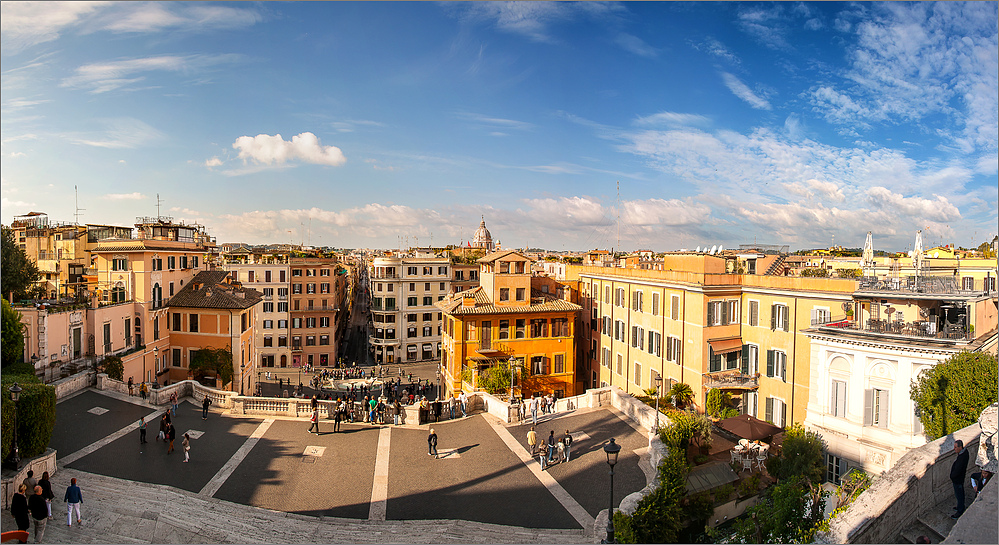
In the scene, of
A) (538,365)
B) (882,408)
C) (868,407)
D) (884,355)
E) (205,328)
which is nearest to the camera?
(884,355)

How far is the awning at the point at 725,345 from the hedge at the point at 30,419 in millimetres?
32010

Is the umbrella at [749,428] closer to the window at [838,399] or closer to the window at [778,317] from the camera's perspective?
the window at [838,399]

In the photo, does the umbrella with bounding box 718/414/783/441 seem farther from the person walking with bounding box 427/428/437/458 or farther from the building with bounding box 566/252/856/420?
the person walking with bounding box 427/428/437/458

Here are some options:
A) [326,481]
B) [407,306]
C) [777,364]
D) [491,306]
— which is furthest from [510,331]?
[407,306]

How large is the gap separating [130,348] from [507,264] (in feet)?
88.1

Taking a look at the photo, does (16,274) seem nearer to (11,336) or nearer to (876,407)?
(11,336)

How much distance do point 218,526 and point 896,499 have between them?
1722cm

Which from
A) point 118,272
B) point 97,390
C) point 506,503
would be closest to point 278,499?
point 506,503

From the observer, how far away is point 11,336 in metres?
23.5

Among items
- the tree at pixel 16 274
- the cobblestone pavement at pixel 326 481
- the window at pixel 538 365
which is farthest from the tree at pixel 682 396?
the tree at pixel 16 274

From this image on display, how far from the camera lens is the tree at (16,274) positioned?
31375 mm

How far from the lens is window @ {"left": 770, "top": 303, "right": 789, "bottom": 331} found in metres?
31.1

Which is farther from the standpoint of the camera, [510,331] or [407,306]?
[407,306]

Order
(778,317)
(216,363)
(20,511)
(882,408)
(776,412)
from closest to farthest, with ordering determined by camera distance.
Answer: (20,511), (882,408), (776,412), (778,317), (216,363)
